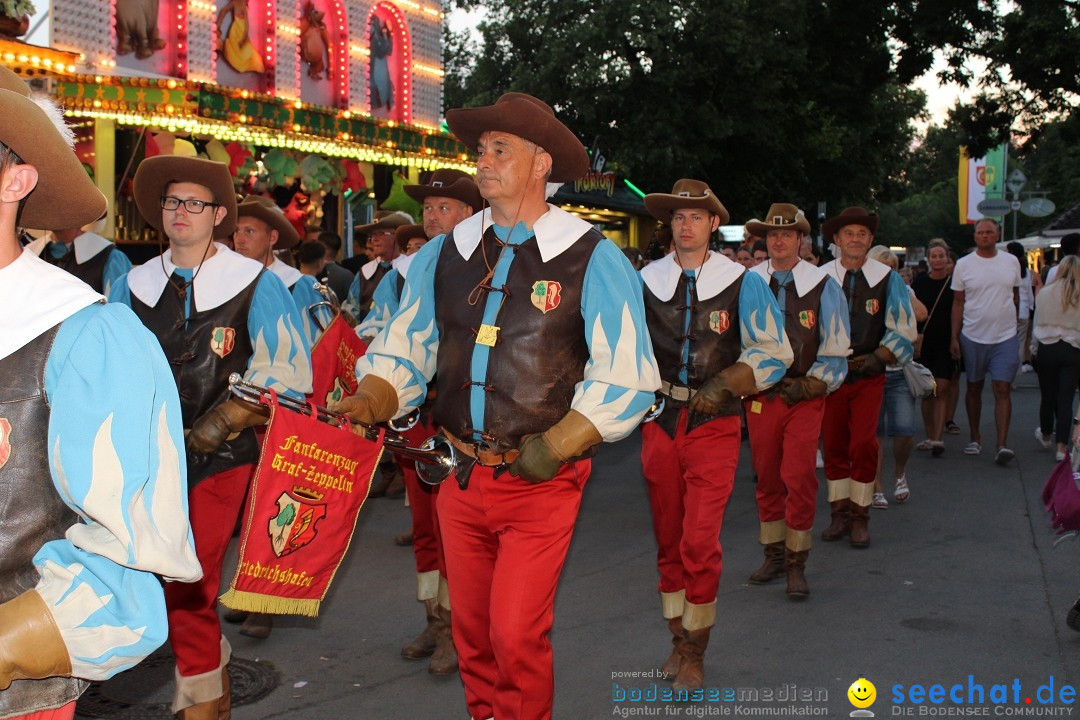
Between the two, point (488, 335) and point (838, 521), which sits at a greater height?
point (488, 335)

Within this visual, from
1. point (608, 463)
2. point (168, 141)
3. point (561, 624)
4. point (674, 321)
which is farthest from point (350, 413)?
point (168, 141)

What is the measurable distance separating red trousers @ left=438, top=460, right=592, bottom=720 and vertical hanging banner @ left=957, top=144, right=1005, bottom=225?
2044 inches

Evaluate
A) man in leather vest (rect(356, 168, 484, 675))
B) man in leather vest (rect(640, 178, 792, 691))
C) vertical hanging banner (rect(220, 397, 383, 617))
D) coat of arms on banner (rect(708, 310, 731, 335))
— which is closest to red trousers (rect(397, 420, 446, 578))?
man in leather vest (rect(356, 168, 484, 675))

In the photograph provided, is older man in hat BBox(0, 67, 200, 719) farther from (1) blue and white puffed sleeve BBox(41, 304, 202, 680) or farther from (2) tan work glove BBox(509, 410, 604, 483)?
(2) tan work glove BBox(509, 410, 604, 483)

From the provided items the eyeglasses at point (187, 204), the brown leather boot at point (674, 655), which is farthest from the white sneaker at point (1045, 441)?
the eyeglasses at point (187, 204)

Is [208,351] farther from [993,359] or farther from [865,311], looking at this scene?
[993,359]

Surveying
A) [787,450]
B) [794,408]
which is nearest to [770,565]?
[787,450]

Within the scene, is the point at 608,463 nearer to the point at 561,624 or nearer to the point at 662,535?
the point at 561,624

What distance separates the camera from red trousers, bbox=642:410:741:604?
539 centimetres

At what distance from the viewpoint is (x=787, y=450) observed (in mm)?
6918

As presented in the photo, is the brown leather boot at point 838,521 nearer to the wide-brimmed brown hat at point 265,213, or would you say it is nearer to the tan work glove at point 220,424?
the wide-brimmed brown hat at point 265,213

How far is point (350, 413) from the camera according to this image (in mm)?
3943

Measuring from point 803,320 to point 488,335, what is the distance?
388cm

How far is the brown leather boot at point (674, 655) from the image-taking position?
5.57 m
